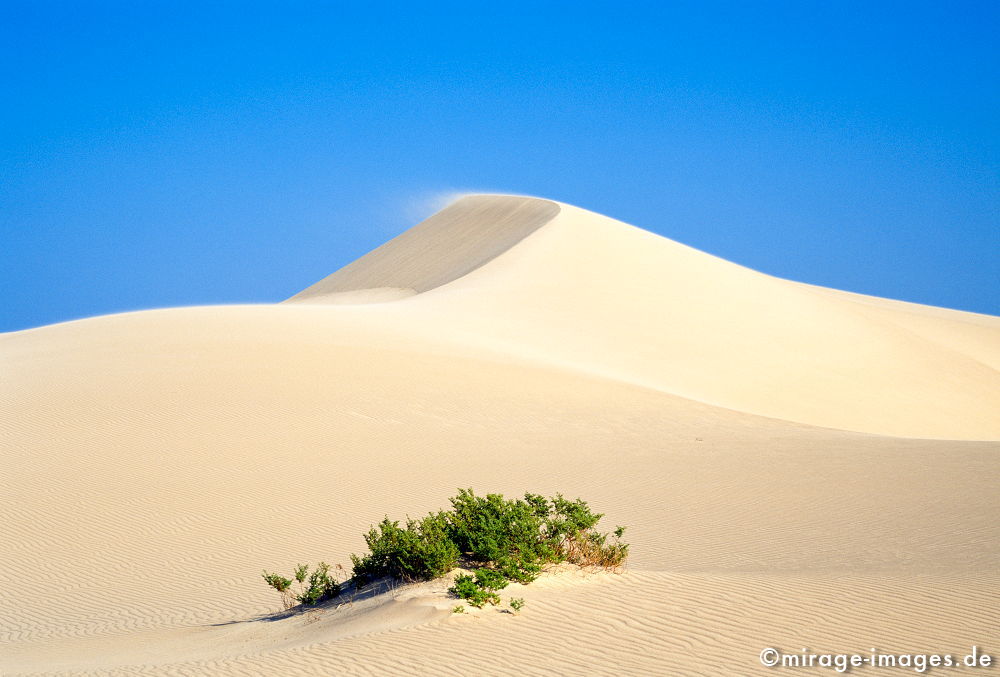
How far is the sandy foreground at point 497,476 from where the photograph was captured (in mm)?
7465

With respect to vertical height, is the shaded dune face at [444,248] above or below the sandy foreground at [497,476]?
above

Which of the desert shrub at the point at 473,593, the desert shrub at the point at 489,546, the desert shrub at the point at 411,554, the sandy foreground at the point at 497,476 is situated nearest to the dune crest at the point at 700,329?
the sandy foreground at the point at 497,476

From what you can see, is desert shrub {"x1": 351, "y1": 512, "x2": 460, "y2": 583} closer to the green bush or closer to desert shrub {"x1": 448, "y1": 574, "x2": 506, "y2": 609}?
the green bush

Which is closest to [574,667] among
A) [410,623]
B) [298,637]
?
[410,623]

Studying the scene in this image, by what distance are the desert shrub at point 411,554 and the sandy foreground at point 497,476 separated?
0.91ft

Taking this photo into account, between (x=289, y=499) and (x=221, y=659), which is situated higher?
(x=289, y=499)

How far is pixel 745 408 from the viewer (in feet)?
91.4

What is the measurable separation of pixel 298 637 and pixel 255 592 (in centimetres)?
335

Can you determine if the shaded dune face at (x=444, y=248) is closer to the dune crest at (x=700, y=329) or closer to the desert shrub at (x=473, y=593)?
the dune crest at (x=700, y=329)

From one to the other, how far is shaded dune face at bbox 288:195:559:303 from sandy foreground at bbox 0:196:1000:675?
11.5 metres

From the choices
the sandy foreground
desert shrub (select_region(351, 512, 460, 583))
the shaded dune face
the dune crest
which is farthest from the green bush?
the shaded dune face

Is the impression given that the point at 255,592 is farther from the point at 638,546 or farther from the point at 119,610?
the point at 638,546

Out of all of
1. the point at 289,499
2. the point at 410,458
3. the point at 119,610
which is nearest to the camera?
the point at 119,610

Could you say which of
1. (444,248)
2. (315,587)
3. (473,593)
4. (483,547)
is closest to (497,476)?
(315,587)
